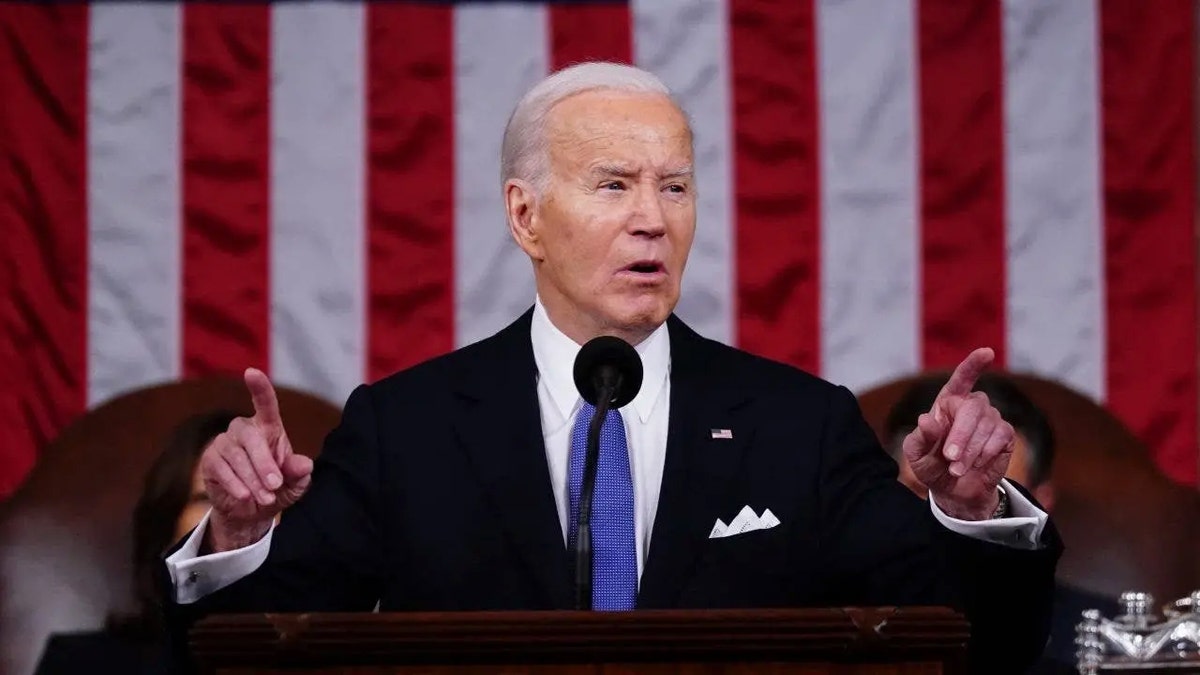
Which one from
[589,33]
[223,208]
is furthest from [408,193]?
[589,33]

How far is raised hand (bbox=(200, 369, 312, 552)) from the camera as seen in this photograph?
237 cm

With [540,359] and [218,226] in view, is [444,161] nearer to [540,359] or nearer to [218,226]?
[218,226]

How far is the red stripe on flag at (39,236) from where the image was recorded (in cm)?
448

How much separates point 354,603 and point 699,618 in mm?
944

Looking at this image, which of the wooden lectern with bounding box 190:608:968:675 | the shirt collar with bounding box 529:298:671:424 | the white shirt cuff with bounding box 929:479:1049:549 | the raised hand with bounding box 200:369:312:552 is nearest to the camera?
the wooden lectern with bounding box 190:608:968:675

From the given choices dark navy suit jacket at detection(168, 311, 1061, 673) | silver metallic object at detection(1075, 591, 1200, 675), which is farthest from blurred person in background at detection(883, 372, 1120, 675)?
dark navy suit jacket at detection(168, 311, 1061, 673)

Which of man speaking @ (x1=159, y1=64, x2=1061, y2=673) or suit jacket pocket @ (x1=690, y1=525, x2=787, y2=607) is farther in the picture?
suit jacket pocket @ (x1=690, y1=525, x2=787, y2=607)

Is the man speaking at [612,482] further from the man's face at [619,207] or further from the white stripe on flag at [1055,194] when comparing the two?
the white stripe on flag at [1055,194]

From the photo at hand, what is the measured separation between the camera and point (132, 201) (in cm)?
454

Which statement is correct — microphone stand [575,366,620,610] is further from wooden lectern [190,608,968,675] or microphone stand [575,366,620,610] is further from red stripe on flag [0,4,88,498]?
red stripe on flag [0,4,88,498]

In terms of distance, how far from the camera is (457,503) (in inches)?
108

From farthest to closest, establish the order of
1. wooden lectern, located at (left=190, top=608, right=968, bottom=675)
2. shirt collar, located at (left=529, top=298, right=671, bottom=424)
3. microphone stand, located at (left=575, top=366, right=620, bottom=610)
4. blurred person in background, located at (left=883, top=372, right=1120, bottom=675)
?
blurred person in background, located at (left=883, top=372, right=1120, bottom=675), shirt collar, located at (left=529, top=298, right=671, bottom=424), microphone stand, located at (left=575, top=366, right=620, bottom=610), wooden lectern, located at (left=190, top=608, right=968, bottom=675)

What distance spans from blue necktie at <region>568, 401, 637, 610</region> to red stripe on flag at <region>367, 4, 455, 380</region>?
1855mm

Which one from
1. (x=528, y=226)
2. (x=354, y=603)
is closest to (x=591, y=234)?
(x=528, y=226)
